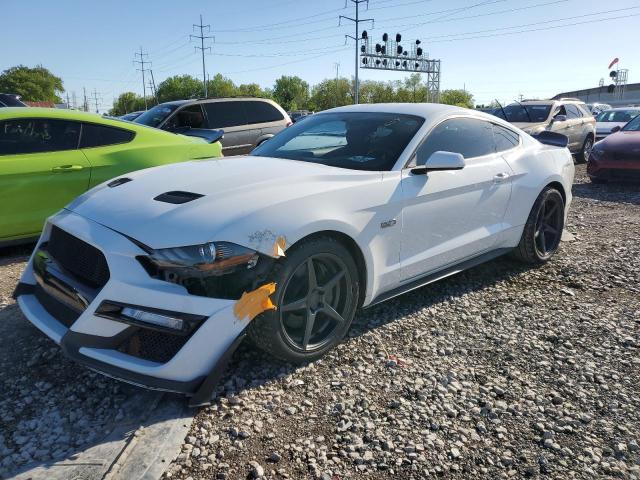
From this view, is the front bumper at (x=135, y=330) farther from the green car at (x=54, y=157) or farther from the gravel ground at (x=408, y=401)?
the green car at (x=54, y=157)

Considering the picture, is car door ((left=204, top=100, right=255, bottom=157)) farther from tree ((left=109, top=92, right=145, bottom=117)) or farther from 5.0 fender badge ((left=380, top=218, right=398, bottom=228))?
tree ((left=109, top=92, right=145, bottom=117))

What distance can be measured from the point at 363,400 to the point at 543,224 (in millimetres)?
3199

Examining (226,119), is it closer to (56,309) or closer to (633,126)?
(56,309)

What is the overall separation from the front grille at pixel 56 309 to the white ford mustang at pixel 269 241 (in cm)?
1

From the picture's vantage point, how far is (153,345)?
2576 mm

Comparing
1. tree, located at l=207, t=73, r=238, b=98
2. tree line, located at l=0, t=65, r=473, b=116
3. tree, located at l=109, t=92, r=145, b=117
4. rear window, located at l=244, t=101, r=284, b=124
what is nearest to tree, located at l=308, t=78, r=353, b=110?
tree line, located at l=0, t=65, r=473, b=116

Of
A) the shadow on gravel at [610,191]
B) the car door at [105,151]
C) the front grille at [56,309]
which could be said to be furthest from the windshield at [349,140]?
the shadow on gravel at [610,191]

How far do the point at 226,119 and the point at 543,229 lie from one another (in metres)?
6.74

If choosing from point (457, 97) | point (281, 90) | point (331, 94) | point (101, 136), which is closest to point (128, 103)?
point (281, 90)

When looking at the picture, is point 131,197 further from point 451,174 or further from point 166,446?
point 451,174

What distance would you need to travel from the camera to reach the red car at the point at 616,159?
920 centimetres

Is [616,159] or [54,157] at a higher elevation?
[54,157]

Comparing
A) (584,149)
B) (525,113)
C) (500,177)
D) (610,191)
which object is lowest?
(610,191)

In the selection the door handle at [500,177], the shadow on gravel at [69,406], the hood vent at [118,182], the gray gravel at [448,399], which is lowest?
the gray gravel at [448,399]
